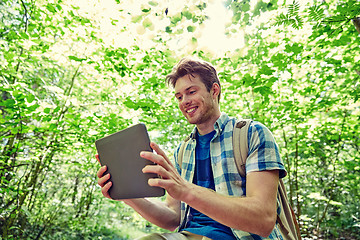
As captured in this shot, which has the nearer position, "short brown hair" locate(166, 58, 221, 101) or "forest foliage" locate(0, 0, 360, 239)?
"short brown hair" locate(166, 58, 221, 101)

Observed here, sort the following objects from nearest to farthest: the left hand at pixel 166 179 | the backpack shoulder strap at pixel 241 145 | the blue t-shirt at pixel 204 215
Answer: the left hand at pixel 166 179, the blue t-shirt at pixel 204 215, the backpack shoulder strap at pixel 241 145

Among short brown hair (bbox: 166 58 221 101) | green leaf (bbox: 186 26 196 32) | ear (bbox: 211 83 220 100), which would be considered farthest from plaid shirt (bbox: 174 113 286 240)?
green leaf (bbox: 186 26 196 32)

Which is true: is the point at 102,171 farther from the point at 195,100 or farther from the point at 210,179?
the point at 195,100

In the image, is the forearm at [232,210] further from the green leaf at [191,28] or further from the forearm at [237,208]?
the green leaf at [191,28]

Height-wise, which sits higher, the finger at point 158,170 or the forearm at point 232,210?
the finger at point 158,170

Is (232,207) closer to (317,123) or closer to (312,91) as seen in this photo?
(312,91)

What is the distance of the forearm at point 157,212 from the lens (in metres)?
1.55

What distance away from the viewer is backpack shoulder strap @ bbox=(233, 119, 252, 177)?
1424 millimetres

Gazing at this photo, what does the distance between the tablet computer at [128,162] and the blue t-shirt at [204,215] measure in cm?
43

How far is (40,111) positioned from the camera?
324 cm

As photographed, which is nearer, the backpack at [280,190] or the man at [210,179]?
the man at [210,179]

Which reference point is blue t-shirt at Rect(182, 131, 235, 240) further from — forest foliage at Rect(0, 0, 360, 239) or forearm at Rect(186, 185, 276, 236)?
forest foliage at Rect(0, 0, 360, 239)

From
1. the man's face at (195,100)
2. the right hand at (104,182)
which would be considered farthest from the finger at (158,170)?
the man's face at (195,100)

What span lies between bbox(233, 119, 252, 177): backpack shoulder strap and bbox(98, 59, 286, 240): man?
0.03 m
